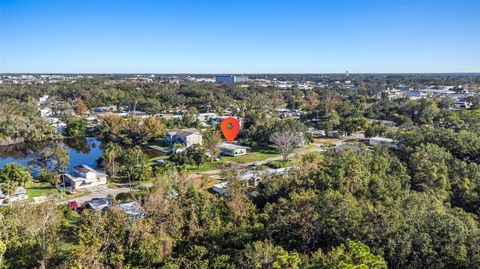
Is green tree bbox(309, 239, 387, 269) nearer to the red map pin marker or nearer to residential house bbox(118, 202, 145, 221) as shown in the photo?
residential house bbox(118, 202, 145, 221)

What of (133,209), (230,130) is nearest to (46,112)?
(230,130)

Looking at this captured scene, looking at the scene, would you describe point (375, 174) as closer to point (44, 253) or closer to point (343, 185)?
point (343, 185)

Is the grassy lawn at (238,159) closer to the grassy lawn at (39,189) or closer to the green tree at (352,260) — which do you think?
the grassy lawn at (39,189)

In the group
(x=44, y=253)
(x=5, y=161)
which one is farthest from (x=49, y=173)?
(x=44, y=253)

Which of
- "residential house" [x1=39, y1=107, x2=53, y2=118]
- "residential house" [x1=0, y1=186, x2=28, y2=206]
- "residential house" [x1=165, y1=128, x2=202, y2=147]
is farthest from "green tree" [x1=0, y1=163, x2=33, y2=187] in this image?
"residential house" [x1=39, y1=107, x2=53, y2=118]

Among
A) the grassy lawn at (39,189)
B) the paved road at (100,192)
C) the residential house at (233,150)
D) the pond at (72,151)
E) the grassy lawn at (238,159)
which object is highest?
the residential house at (233,150)

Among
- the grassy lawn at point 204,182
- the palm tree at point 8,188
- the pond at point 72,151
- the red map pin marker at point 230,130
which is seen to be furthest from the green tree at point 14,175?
the red map pin marker at point 230,130

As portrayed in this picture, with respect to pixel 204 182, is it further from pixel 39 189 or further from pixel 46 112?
pixel 46 112
